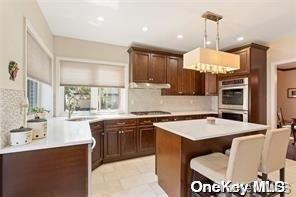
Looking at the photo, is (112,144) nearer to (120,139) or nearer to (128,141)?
(120,139)

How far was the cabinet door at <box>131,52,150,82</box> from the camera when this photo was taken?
4.03 m

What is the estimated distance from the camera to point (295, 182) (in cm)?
262

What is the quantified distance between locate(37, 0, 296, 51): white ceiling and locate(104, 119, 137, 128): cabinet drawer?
184 cm

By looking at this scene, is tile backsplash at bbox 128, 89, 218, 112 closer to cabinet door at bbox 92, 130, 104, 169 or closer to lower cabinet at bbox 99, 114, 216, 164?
lower cabinet at bbox 99, 114, 216, 164

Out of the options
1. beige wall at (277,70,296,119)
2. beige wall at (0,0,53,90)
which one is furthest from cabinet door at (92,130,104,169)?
beige wall at (277,70,296,119)

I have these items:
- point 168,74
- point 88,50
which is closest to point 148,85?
point 168,74

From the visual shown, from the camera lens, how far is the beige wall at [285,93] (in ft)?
Result: 22.8

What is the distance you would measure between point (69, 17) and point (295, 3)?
11.2 ft

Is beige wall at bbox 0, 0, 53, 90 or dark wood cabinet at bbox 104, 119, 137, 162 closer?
beige wall at bbox 0, 0, 53, 90

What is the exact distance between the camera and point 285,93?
7.19m

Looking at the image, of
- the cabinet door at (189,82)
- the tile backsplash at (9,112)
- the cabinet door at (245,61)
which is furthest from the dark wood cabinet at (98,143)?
the cabinet door at (245,61)

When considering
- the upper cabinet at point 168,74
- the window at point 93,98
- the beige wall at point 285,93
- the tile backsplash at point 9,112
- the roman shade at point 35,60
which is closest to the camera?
the tile backsplash at point 9,112

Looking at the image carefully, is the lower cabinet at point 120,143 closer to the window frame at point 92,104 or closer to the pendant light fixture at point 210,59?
the window frame at point 92,104

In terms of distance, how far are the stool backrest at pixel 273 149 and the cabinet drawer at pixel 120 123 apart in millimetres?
2436
